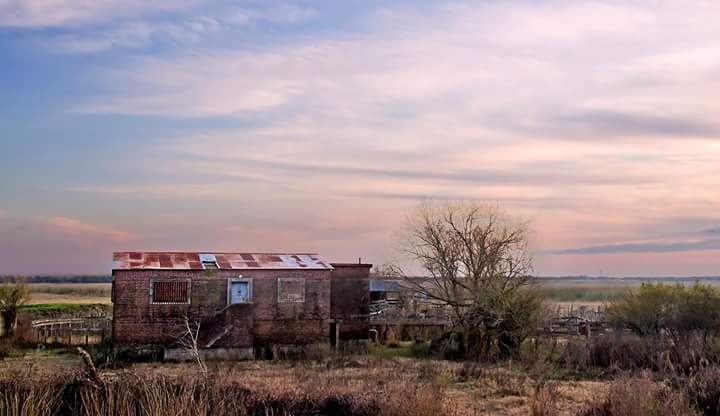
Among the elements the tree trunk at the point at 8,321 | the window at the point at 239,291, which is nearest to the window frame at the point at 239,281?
the window at the point at 239,291

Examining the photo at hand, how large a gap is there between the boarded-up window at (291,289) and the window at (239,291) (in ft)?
4.36

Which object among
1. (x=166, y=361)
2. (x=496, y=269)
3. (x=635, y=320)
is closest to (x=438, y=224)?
(x=496, y=269)

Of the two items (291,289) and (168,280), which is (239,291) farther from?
(168,280)

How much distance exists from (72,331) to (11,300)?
454 centimetres

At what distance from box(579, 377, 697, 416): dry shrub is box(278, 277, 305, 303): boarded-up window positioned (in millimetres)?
20319

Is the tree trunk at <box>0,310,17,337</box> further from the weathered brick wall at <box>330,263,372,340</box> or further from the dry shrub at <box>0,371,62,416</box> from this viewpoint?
the dry shrub at <box>0,371,62,416</box>

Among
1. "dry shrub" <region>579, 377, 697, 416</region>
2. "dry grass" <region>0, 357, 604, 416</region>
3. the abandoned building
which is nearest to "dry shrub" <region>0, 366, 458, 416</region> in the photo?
"dry grass" <region>0, 357, 604, 416</region>

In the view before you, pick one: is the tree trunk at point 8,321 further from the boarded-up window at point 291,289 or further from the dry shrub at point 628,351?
the dry shrub at point 628,351

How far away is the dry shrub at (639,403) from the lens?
12.7 m

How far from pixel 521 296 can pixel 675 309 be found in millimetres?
7079

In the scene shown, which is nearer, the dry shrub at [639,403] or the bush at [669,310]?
the dry shrub at [639,403]

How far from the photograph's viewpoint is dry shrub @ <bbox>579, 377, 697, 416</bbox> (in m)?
12.7

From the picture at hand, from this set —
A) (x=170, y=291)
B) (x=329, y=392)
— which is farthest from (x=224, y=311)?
(x=329, y=392)

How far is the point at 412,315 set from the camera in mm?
41906
